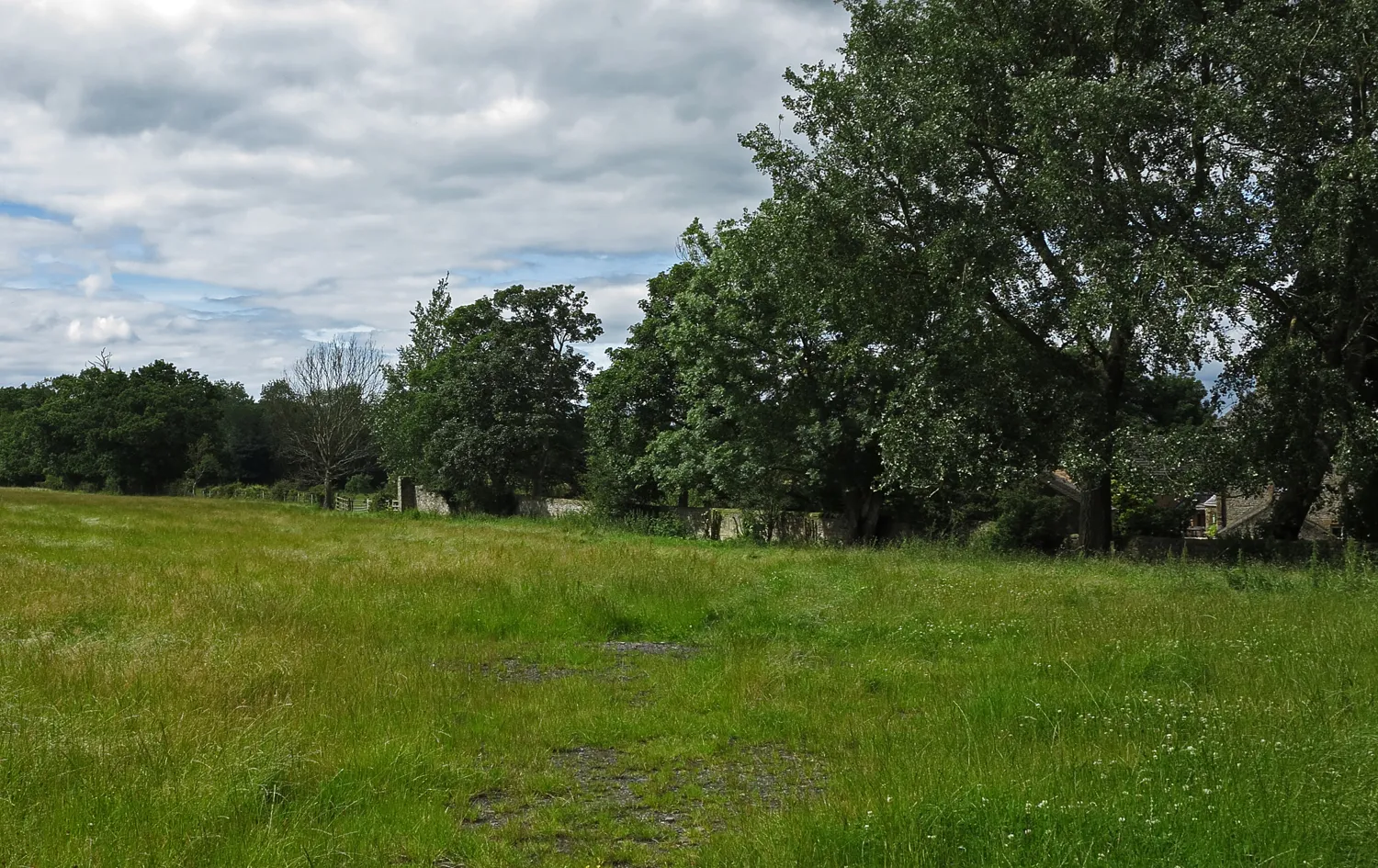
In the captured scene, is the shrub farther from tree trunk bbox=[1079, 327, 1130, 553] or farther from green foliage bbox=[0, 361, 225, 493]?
tree trunk bbox=[1079, 327, 1130, 553]

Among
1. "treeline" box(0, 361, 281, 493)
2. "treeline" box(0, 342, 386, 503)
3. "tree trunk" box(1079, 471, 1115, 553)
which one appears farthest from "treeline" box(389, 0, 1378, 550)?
"treeline" box(0, 361, 281, 493)

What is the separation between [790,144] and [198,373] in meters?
75.3

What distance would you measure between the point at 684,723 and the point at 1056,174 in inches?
565

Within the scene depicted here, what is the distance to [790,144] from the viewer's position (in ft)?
72.9

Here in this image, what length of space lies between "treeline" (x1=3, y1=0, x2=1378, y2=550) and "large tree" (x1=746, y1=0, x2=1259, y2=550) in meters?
0.06

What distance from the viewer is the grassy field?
4.54 metres

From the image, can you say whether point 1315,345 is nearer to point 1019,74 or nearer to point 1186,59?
point 1186,59

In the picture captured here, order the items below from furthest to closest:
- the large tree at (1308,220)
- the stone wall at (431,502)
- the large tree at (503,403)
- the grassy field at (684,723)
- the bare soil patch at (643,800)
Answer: the stone wall at (431,502), the large tree at (503,403), the large tree at (1308,220), the bare soil patch at (643,800), the grassy field at (684,723)

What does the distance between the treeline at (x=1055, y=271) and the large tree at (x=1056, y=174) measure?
2.5 inches

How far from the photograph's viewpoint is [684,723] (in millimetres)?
7168

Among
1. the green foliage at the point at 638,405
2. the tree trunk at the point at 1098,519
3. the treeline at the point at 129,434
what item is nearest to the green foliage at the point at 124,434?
the treeline at the point at 129,434

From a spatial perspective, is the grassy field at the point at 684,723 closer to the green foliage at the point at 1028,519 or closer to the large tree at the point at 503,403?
the green foliage at the point at 1028,519

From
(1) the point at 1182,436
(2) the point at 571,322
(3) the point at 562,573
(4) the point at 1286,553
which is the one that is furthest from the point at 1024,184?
(2) the point at 571,322

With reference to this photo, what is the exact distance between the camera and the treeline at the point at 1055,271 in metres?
16.3
